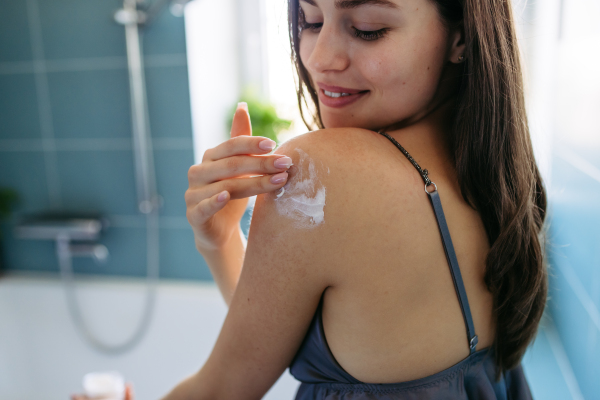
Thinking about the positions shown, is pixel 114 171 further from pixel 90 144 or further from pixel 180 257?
pixel 180 257

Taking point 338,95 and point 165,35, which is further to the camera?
point 165,35

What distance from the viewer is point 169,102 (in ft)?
5.54

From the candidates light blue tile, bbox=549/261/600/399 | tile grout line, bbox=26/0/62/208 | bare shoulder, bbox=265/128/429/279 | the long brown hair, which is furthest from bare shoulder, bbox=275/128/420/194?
tile grout line, bbox=26/0/62/208

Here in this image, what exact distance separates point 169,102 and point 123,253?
2.15 ft

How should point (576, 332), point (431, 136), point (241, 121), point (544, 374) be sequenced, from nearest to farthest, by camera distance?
point (431, 136) < point (241, 121) < point (576, 332) < point (544, 374)

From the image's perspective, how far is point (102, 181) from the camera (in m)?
1.81

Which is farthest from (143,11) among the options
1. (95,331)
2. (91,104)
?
(95,331)

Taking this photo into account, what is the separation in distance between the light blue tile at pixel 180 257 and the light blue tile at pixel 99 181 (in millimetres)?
177

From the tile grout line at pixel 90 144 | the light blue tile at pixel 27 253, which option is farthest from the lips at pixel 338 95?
the light blue tile at pixel 27 253

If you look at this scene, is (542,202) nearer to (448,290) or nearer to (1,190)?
(448,290)

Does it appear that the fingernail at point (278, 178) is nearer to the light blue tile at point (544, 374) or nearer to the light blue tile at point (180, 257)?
the light blue tile at point (544, 374)

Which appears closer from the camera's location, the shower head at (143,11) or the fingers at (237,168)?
the fingers at (237,168)

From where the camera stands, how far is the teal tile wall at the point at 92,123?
5.49 ft

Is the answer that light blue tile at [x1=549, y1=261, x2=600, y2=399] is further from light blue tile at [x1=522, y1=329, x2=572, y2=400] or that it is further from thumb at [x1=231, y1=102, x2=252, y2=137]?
thumb at [x1=231, y1=102, x2=252, y2=137]
